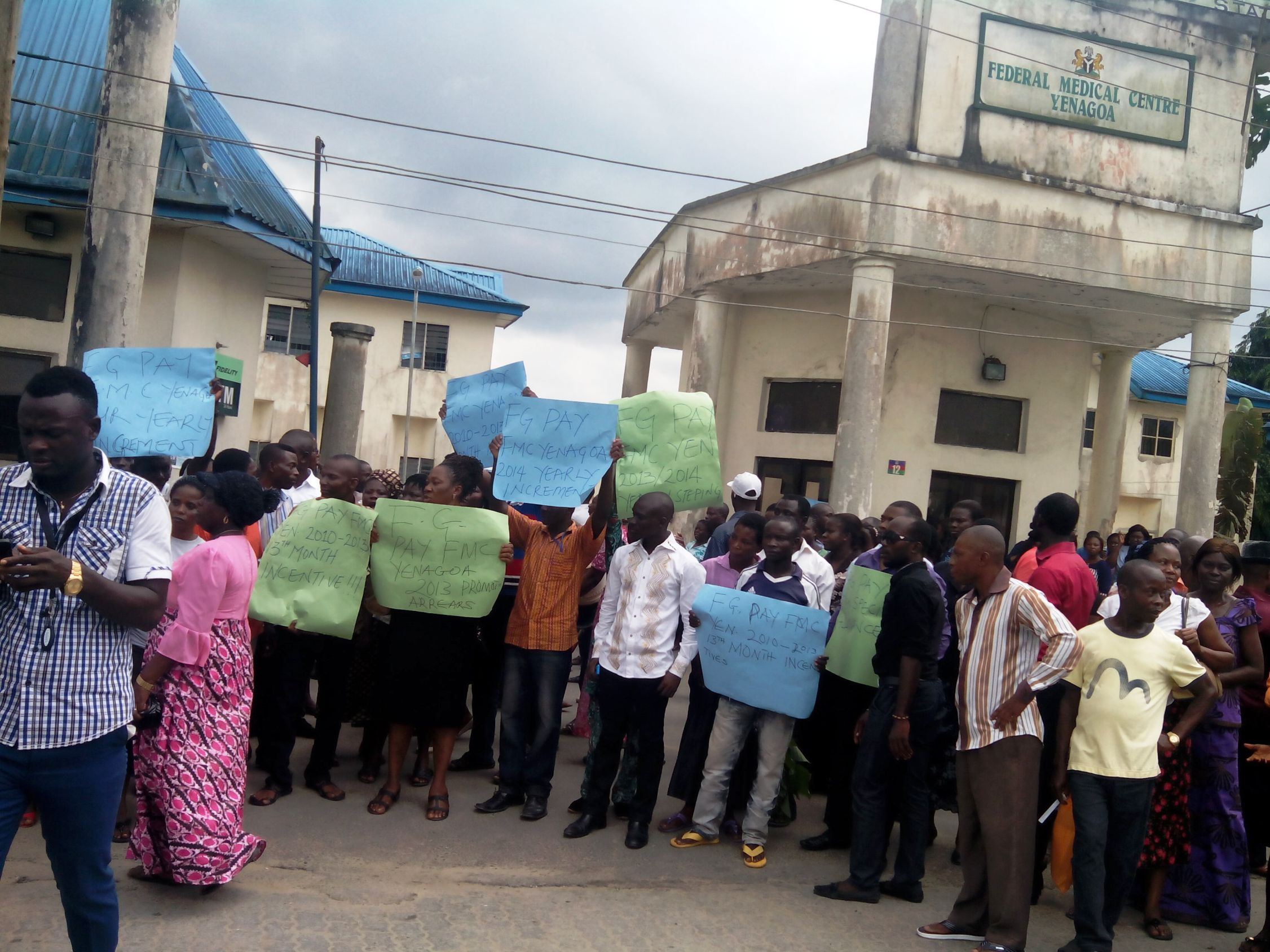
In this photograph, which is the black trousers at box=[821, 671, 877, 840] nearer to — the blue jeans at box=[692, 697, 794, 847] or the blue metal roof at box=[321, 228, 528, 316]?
the blue jeans at box=[692, 697, 794, 847]

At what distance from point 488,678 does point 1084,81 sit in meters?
12.3

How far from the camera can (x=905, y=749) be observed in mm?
4953

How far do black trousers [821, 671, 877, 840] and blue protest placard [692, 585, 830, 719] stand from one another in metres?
0.48

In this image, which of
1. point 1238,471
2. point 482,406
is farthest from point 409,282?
point 482,406

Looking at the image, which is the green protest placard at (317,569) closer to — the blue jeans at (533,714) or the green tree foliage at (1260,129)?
the blue jeans at (533,714)

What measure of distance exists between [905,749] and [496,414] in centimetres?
322

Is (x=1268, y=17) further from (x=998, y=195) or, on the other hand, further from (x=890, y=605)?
(x=890, y=605)

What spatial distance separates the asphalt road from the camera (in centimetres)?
429

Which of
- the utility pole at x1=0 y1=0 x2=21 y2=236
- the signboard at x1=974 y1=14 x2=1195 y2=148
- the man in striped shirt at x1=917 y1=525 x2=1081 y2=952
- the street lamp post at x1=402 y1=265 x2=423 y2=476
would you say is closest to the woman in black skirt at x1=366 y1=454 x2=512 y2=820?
the man in striped shirt at x1=917 y1=525 x2=1081 y2=952

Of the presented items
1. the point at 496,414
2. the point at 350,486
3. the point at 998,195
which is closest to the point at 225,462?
the point at 350,486

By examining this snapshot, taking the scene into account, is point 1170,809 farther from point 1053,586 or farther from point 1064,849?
point 1053,586

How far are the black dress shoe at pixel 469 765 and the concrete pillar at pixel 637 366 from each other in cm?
1496

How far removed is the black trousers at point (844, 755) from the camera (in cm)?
600

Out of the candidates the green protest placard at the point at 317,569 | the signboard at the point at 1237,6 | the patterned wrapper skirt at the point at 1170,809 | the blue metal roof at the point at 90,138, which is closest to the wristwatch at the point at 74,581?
the green protest placard at the point at 317,569
